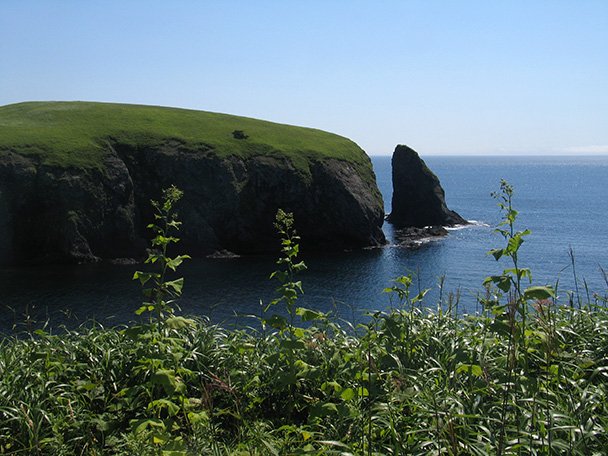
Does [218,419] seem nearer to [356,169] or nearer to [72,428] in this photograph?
[72,428]

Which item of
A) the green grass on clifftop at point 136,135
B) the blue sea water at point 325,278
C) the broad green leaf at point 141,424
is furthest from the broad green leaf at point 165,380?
the green grass on clifftop at point 136,135

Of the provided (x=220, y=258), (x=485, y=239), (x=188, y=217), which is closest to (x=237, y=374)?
(x=220, y=258)

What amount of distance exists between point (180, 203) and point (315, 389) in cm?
6702

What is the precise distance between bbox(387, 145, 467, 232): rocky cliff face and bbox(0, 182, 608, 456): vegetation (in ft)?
304

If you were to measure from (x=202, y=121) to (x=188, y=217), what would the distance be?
30935 millimetres

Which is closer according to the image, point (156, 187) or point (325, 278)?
point (325, 278)

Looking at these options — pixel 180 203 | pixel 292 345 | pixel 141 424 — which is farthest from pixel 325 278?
pixel 141 424

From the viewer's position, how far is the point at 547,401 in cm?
525

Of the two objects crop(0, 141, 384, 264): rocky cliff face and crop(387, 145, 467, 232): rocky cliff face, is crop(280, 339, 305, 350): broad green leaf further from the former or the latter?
crop(387, 145, 467, 232): rocky cliff face

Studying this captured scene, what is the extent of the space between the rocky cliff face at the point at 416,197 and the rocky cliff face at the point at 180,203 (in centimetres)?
2098

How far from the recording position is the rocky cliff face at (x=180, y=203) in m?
62.7

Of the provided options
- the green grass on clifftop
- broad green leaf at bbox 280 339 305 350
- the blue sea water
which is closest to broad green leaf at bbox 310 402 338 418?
broad green leaf at bbox 280 339 305 350

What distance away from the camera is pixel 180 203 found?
231ft

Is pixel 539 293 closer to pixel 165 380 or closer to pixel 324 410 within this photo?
pixel 324 410
